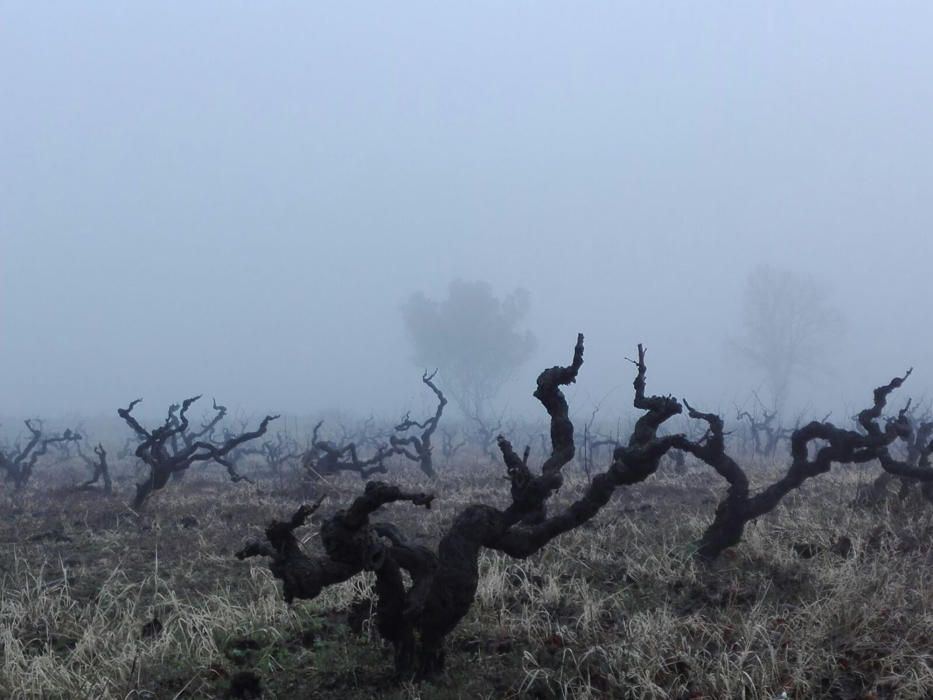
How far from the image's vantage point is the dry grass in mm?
5715

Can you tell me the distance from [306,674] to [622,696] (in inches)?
90.5

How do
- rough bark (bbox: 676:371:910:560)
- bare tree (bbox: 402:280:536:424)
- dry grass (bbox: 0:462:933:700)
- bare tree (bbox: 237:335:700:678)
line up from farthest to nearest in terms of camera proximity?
bare tree (bbox: 402:280:536:424) < rough bark (bbox: 676:371:910:560) < dry grass (bbox: 0:462:933:700) < bare tree (bbox: 237:335:700:678)

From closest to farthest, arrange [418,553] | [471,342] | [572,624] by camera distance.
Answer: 1. [418,553]
2. [572,624]
3. [471,342]

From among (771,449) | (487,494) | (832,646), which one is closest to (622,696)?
(832,646)

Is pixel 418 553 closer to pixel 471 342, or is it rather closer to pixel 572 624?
pixel 572 624

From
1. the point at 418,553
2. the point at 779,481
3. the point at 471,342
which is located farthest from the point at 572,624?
the point at 471,342

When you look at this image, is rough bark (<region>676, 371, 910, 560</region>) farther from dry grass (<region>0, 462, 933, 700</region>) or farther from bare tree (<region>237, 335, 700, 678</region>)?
bare tree (<region>237, 335, 700, 678</region>)

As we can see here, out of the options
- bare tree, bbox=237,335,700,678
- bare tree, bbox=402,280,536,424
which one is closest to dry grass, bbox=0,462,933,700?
bare tree, bbox=237,335,700,678

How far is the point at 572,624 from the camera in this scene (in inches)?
275

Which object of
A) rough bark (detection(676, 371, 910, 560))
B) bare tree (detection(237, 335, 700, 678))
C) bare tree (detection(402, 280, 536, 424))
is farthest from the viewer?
bare tree (detection(402, 280, 536, 424))

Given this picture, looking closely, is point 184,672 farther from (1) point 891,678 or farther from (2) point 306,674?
(1) point 891,678

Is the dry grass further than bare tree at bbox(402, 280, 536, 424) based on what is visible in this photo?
No

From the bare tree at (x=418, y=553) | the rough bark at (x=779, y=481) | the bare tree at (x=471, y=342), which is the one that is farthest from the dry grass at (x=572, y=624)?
the bare tree at (x=471, y=342)

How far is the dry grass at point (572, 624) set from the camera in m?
5.71
